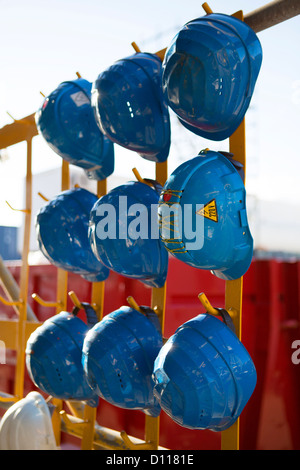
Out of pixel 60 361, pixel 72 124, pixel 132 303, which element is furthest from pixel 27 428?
pixel 72 124

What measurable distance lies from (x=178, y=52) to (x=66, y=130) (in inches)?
19.5

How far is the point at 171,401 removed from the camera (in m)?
1.00

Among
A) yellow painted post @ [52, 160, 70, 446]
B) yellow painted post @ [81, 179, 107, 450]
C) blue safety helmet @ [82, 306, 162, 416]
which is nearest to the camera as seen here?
blue safety helmet @ [82, 306, 162, 416]

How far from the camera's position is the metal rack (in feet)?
3.71

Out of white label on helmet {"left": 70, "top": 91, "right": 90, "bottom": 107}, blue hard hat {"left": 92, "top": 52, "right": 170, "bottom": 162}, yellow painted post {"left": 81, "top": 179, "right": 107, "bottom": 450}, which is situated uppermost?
white label on helmet {"left": 70, "top": 91, "right": 90, "bottom": 107}

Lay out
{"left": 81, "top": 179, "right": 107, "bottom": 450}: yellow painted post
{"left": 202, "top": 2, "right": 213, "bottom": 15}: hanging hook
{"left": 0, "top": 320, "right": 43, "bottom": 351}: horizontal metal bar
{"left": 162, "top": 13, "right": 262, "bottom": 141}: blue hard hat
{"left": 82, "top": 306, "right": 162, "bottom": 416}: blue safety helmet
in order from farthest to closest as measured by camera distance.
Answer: {"left": 0, "top": 320, "right": 43, "bottom": 351}: horizontal metal bar → {"left": 81, "top": 179, "right": 107, "bottom": 450}: yellow painted post → {"left": 82, "top": 306, "right": 162, "bottom": 416}: blue safety helmet → {"left": 202, "top": 2, "right": 213, "bottom": 15}: hanging hook → {"left": 162, "top": 13, "right": 262, "bottom": 141}: blue hard hat

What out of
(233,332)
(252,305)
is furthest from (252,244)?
(252,305)

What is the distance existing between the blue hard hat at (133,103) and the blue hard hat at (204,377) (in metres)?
0.47

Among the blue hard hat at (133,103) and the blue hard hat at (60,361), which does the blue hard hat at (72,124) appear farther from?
the blue hard hat at (60,361)

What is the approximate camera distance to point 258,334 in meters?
2.09

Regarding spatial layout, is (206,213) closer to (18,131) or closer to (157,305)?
(157,305)

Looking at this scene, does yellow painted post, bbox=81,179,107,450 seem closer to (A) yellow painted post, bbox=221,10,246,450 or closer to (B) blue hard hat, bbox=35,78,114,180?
(B) blue hard hat, bbox=35,78,114,180

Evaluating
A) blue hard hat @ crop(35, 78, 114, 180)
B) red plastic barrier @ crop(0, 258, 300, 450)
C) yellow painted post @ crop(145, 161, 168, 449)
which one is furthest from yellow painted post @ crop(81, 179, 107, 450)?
red plastic barrier @ crop(0, 258, 300, 450)

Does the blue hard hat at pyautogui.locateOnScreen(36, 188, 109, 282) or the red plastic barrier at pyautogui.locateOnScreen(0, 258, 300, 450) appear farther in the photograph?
the red plastic barrier at pyautogui.locateOnScreen(0, 258, 300, 450)
